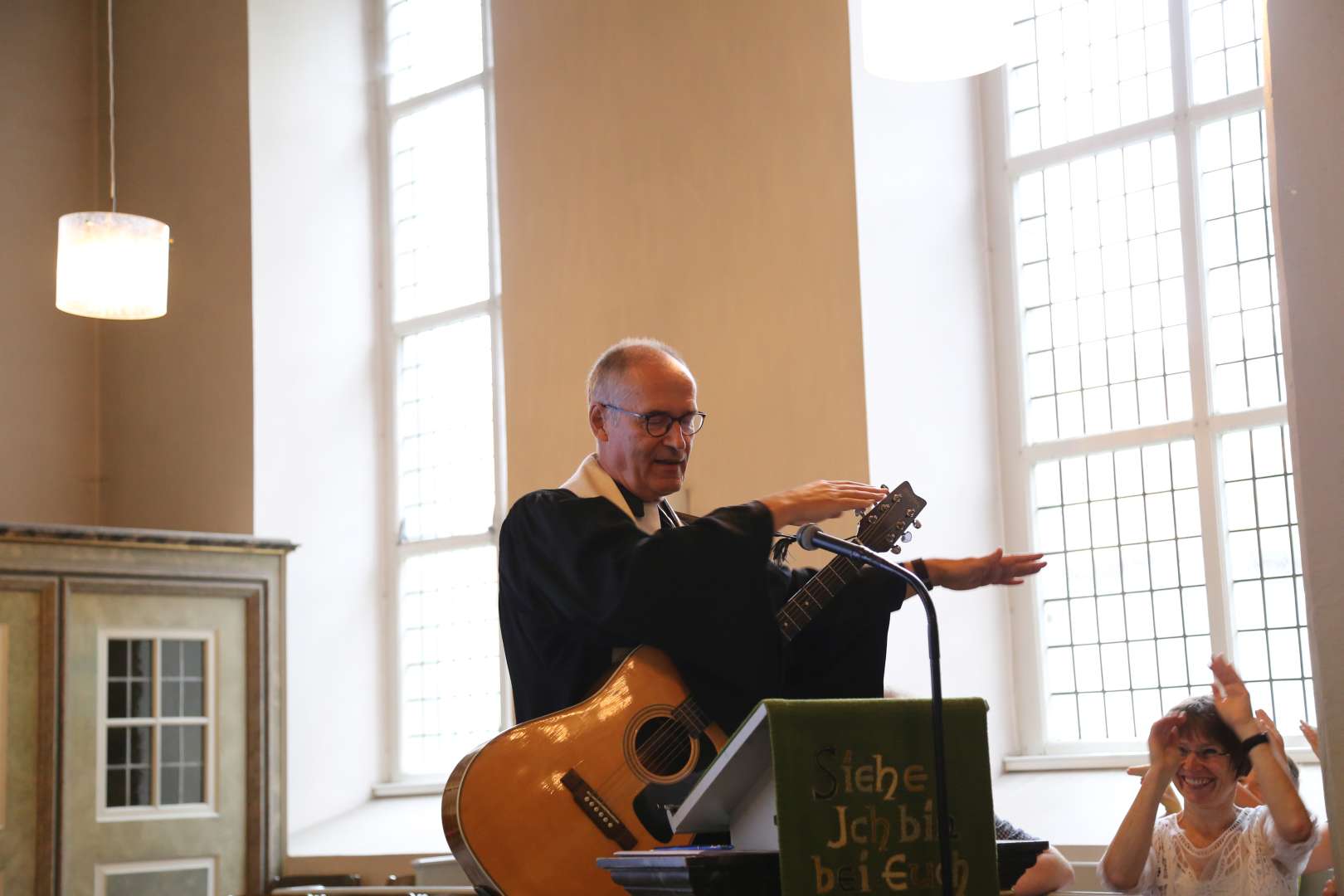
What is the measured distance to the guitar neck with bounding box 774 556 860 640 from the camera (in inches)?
116

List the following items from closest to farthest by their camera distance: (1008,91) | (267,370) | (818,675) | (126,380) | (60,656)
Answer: (818,675) → (1008,91) → (60,656) → (267,370) → (126,380)

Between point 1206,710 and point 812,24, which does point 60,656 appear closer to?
point 812,24

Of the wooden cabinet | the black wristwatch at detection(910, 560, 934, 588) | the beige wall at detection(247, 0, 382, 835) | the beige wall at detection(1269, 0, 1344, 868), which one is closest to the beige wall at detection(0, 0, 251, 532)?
the beige wall at detection(247, 0, 382, 835)

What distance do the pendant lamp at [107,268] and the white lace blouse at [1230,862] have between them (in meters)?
4.30

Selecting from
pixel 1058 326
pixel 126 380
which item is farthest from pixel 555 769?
pixel 126 380

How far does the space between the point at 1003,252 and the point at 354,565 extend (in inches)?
143

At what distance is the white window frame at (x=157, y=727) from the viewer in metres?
6.36

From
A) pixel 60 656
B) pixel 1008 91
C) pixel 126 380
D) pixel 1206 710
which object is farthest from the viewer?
pixel 126 380

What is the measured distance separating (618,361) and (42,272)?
19.2 ft

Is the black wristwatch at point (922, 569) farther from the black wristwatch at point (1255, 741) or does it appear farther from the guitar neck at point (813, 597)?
the black wristwatch at point (1255, 741)

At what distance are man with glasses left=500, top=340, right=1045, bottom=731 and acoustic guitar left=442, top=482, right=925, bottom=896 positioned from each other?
0.23ft

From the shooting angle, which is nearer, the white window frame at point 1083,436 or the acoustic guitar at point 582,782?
the acoustic guitar at point 582,782

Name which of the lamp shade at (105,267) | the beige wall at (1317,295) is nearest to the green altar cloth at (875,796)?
the beige wall at (1317,295)

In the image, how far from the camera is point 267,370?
7.36m
